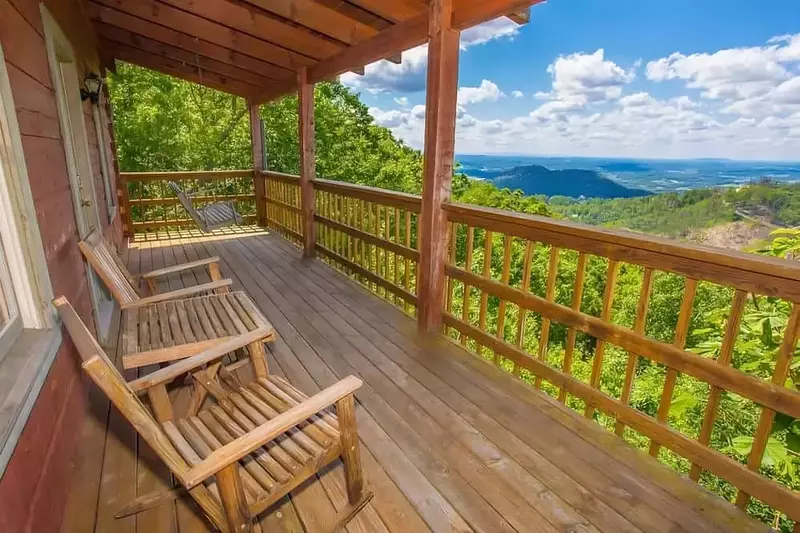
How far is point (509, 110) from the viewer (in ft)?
102

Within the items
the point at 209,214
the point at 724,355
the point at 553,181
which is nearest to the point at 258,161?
the point at 209,214

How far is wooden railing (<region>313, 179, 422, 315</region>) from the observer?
3395 millimetres

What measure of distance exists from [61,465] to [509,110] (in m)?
33.1

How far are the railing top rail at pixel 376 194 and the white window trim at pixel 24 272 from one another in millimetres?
2134

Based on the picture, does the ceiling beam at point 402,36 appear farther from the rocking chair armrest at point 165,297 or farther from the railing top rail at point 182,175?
the railing top rail at point 182,175

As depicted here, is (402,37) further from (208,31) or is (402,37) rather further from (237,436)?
(237,436)

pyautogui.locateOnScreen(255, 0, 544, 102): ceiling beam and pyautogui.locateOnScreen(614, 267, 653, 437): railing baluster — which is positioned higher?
pyautogui.locateOnScreen(255, 0, 544, 102): ceiling beam

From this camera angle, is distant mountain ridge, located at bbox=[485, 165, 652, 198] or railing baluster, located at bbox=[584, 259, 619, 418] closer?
railing baluster, located at bbox=[584, 259, 619, 418]

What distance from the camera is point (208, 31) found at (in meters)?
4.03

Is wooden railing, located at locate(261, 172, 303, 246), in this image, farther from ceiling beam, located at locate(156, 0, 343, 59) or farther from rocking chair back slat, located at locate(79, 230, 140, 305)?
rocking chair back slat, located at locate(79, 230, 140, 305)

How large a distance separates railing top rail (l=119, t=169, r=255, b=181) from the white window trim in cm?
513

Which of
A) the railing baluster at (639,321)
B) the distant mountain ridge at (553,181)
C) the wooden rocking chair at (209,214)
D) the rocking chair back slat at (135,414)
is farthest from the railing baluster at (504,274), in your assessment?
the distant mountain ridge at (553,181)

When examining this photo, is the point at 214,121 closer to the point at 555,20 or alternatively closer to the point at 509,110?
the point at 509,110

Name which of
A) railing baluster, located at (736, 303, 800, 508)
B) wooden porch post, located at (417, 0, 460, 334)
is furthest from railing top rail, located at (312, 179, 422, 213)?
railing baluster, located at (736, 303, 800, 508)
